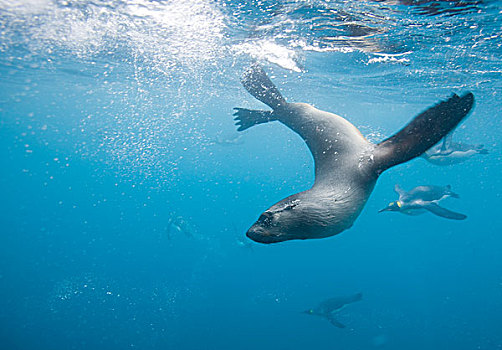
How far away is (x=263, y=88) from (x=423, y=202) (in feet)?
16.0

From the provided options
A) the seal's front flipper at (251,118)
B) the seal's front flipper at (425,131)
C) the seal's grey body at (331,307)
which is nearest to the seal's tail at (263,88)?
the seal's front flipper at (251,118)

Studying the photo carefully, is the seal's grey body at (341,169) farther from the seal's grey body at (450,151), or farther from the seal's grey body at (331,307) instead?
the seal's grey body at (331,307)

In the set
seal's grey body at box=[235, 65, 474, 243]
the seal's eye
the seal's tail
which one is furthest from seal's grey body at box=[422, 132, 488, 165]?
the seal's eye

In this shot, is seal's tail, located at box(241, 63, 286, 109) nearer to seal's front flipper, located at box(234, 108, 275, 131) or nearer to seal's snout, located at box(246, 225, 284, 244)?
seal's front flipper, located at box(234, 108, 275, 131)

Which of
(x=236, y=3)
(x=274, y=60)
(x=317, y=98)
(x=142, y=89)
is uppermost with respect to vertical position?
(x=236, y=3)

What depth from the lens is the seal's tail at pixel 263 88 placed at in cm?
397

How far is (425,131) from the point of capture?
1937mm

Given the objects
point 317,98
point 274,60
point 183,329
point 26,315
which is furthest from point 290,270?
point 26,315

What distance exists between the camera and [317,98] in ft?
64.1

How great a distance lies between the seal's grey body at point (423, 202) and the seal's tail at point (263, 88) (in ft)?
11.8

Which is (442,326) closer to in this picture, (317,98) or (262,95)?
(317,98)

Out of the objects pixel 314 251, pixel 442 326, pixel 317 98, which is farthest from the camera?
pixel 314 251

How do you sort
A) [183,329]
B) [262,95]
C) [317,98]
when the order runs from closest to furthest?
[262,95]
[183,329]
[317,98]

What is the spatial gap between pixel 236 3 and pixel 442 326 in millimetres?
18724
